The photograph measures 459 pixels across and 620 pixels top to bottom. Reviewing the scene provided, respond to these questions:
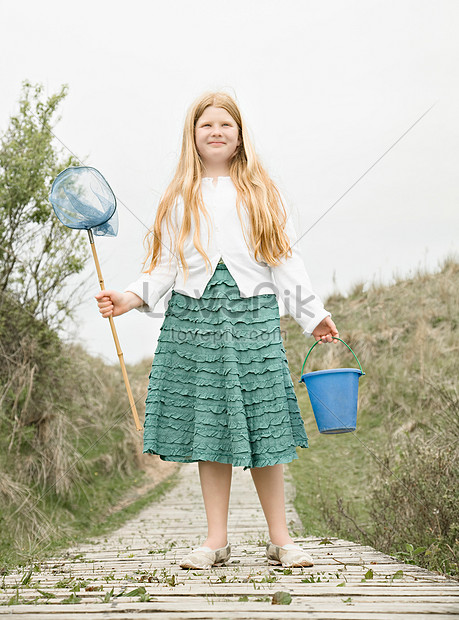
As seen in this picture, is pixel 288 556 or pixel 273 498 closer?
pixel 288 556

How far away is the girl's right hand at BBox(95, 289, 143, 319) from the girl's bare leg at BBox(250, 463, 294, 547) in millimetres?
905

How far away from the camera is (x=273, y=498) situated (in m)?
2.86

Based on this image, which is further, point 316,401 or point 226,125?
point 226,125

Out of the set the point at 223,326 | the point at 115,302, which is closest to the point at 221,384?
the point at 223,326

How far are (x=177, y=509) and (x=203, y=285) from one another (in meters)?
4.37

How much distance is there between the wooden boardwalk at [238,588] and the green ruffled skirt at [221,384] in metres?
0.49

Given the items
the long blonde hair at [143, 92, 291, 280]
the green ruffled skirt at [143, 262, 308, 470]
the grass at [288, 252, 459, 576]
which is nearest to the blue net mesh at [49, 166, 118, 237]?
the long blonde hair at [143, 92, 291, 280]

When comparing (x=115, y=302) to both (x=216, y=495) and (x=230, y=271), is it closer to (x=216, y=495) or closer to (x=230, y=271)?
(x=230, y=271)

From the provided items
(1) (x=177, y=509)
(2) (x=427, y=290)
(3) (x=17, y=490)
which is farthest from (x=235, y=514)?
(2) (x=427, y=290)

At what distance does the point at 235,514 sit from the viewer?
244 inches

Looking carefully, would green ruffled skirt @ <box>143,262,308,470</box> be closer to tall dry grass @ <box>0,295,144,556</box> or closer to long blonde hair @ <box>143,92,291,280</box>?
long blonde hair @ <box>143,92,291,280</box>

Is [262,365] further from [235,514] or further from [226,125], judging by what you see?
[235,514]

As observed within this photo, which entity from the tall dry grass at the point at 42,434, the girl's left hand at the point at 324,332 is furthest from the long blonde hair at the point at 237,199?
the tall dry grass at the point at 42,434

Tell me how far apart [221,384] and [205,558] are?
716 millimetres
